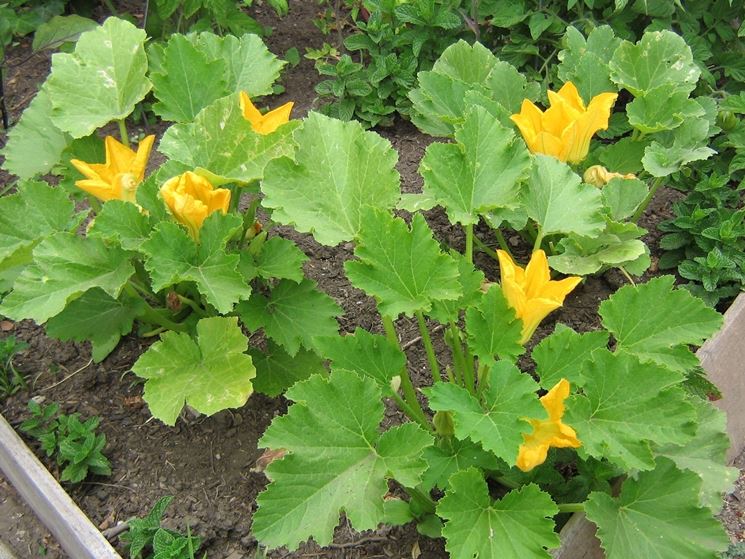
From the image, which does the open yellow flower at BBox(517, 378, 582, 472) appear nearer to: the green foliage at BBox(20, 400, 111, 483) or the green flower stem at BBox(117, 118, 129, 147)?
the green foliage at BBox(20, 400, 111, 483)

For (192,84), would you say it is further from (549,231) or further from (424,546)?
(424,546)

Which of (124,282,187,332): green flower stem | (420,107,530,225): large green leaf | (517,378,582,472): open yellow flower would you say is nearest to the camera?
(517,378,582,472): open yellow flower

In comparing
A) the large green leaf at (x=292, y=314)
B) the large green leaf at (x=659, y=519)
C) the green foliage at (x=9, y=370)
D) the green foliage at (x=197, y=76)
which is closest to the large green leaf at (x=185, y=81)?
the green foliage at (x=197, y=76)

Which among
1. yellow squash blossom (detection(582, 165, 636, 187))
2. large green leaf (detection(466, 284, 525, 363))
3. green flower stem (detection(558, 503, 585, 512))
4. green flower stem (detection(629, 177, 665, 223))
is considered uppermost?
large green leaf (detection(466, 284, 525, 363))

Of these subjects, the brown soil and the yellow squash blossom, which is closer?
the brown soil

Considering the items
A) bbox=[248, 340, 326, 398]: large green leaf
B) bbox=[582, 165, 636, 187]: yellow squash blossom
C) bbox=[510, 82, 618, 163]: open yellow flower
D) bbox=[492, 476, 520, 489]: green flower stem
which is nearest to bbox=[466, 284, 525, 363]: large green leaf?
bbox=[492, 476, 520, 489]: green flower stem

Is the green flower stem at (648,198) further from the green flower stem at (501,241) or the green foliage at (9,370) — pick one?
the green foliage at (9,370)
